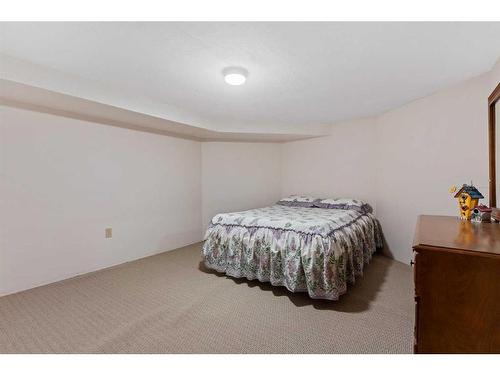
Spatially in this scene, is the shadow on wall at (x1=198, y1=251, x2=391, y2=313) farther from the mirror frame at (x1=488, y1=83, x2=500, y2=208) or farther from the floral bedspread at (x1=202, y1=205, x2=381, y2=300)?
the mirror frame at (x1=488, y1=83, x2=500, y2=208)

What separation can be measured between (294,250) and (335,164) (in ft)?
7.22

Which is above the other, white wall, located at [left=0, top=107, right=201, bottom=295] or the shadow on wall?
white wall, located at [left=0, top=107, right=201, bottom=295]

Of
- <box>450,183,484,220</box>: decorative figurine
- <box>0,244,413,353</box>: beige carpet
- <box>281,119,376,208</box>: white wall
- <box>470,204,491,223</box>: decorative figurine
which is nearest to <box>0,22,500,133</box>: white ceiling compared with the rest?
<box>281,119,376,208</box>: white wall

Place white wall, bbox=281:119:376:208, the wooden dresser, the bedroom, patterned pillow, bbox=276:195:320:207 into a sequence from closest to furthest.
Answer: the wooden dresser → the bedroom → white wall, bbox=281:119:376:208 → patterned pillow, bbox=276:195:320:207

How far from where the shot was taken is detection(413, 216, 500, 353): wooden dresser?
101 cm

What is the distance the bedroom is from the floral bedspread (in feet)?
0.06

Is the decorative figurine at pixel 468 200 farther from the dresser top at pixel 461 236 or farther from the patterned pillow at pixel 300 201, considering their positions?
the patterned pillow at pixel 300 201

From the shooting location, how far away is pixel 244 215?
2.79 meters

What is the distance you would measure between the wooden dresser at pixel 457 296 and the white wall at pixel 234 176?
3.35m

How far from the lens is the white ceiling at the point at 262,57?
150cm

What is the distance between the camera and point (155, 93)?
255 cm

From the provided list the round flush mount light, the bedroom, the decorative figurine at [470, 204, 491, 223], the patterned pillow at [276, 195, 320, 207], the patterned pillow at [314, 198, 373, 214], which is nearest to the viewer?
the bedroom

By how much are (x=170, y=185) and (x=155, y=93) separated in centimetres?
153
